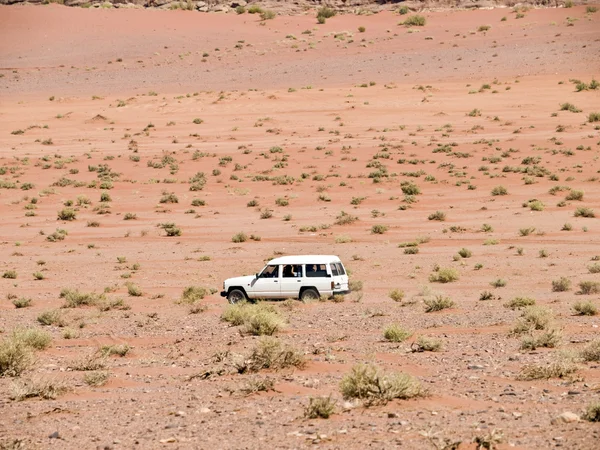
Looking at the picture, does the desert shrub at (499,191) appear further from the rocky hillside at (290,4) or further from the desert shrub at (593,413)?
the rocky hillside at (290,4)

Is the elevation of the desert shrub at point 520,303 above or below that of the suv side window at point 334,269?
below

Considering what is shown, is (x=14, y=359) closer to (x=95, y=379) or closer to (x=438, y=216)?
(x=95, y=379)

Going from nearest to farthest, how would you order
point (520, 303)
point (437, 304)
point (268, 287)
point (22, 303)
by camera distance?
1. point (437, 304)
2. point (520, 303)
3. point (268, 287)
4. point (22, 303)

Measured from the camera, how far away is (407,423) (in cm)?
1010

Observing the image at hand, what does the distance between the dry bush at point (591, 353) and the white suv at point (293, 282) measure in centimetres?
866

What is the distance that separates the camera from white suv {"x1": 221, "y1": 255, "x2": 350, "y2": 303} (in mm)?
21297

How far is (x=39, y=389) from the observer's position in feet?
40.2

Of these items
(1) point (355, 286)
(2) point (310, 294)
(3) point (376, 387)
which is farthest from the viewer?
(1) point (355, 286)

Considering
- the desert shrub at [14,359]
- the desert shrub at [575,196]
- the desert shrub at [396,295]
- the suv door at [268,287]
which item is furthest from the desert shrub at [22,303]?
the desert shrub at [575,196]

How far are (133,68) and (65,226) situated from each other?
5124cm

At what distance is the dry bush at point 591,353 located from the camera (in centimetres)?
1283

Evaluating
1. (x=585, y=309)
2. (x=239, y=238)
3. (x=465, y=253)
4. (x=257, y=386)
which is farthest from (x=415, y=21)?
(x=257, y=386)

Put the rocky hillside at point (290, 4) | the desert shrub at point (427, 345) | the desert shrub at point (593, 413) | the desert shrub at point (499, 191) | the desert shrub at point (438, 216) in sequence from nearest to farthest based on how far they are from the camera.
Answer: the desert shrub at point (593, 413) → the desert shrub at point (427, 345) → the desert shrub at point (438, 216) → the desert shrub at point (499, 191) → the rocky hillside at point (290, 4)

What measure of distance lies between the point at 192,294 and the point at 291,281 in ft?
7.58
